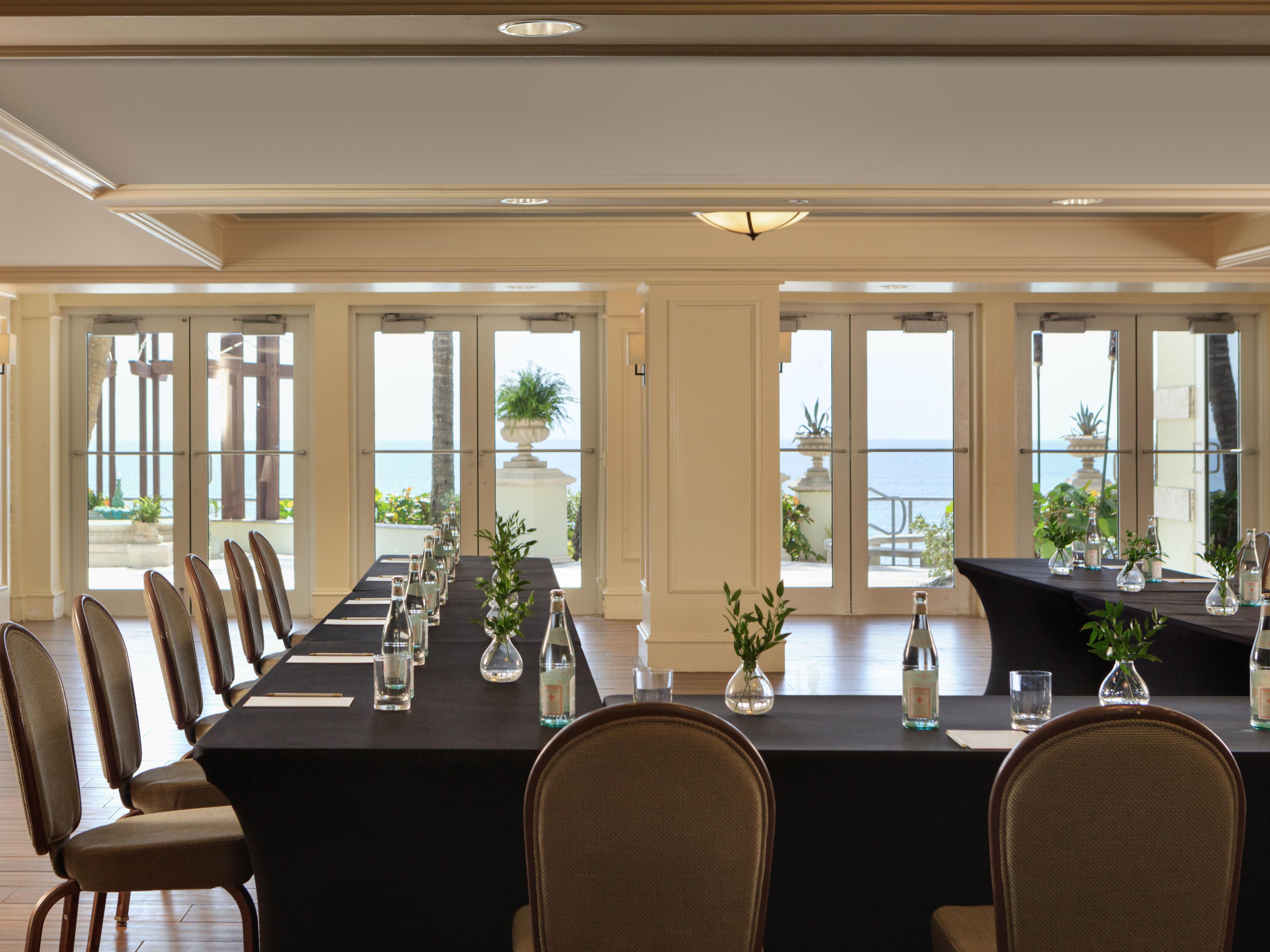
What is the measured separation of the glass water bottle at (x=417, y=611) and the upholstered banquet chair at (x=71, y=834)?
710 millimetres

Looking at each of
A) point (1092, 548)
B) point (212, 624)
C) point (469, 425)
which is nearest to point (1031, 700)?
point (212, 624)

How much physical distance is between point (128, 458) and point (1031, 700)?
25.9 feet

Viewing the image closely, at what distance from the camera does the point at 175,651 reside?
10.9 feet

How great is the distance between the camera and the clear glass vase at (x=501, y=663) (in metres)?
2.82

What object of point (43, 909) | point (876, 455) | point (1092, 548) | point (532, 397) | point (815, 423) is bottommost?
point (43, 909)

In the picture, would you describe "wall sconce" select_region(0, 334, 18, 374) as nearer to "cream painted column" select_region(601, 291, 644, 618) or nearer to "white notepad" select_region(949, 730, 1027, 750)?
"cream painted column" select_region(601, 291, 644, 618)

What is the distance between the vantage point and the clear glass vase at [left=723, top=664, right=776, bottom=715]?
2.46 m

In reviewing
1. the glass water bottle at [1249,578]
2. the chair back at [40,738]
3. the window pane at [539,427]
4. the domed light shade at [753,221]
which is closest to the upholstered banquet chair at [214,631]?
the chair back at [40,738]

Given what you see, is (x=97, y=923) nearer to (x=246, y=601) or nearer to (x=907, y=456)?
(x=246, y=601)

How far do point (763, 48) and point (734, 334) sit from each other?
3.76 m

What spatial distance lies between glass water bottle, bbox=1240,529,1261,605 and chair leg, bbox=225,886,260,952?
3.80m

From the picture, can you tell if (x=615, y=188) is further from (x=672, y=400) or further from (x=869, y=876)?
(x=869, y=876)

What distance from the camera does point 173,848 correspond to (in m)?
2.37

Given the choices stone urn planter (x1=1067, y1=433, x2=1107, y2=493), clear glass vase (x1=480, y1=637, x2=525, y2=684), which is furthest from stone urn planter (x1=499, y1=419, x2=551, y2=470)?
clear glass vase (x1=480, y1=637, x2=525, y2=684)
